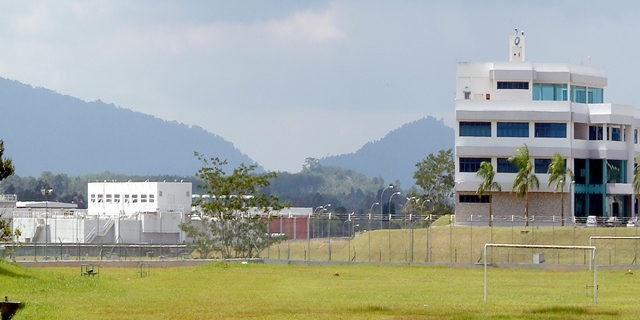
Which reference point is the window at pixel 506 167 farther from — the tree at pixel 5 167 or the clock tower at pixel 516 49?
the tree at pixel 5 167

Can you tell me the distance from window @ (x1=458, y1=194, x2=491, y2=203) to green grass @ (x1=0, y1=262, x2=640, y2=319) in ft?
104

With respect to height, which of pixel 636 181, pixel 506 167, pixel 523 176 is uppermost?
pixel 506 167

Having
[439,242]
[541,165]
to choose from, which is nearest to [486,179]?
[541,165]

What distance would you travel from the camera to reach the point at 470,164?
116m

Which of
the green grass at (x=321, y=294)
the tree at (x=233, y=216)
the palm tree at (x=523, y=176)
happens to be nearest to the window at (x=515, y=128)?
the palm tree at (x=523, y=176)

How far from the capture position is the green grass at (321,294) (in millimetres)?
39719

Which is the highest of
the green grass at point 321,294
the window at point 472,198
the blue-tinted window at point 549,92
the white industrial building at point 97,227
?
the blue-tinted window at point 549,92

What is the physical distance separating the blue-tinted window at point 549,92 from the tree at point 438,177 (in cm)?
3813

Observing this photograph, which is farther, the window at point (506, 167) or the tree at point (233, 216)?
the window at point (506, 167)

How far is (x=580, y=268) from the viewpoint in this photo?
3359 inches

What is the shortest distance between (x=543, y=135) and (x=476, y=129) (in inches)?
259

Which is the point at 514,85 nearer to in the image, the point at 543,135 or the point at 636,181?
the point at 543,135

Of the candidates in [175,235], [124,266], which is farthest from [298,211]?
[124,266]

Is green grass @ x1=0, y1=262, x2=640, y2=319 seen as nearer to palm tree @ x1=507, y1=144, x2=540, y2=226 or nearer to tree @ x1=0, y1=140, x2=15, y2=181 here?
tree @ x1=0, y1=140, x2=15, y2=181
